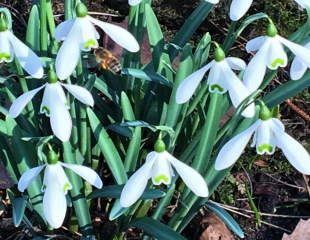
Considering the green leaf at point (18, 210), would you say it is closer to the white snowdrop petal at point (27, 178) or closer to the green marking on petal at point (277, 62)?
the white snowdrop petal at point (27, 178)

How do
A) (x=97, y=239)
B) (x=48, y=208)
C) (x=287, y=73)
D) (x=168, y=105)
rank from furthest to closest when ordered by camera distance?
(x=287, y=73) < (x=97, y=239) < (x=168, y=105) < (x=48, y=208)

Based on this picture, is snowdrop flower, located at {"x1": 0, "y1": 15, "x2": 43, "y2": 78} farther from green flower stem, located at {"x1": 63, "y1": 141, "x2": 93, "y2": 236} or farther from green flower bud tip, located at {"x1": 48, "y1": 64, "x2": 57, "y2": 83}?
green flower stem, located at {"x1": 63, "y1": 141, "x2": 93, "y2": 236}

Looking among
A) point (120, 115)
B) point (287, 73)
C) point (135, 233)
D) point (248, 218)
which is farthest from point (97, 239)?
point (287, 73)

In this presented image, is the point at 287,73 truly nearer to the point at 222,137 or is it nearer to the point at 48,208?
the point at 222,137

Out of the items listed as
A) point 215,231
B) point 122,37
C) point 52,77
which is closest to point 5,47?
point 52,77

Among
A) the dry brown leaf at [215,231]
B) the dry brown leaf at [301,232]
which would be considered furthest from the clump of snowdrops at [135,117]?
the dry brown leaf at [301,232]

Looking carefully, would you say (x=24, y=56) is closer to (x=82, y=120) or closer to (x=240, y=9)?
(x=82, y=120)
